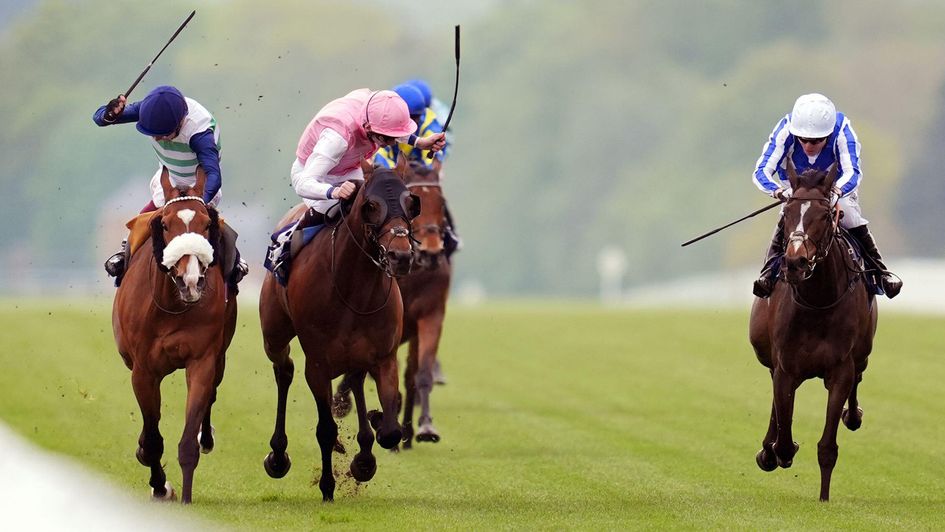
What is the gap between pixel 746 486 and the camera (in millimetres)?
12484

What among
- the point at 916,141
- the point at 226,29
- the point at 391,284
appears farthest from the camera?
the point at 226,29

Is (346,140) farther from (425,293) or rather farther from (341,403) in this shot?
(425,293)

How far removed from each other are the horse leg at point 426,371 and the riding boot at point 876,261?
4.13 metres

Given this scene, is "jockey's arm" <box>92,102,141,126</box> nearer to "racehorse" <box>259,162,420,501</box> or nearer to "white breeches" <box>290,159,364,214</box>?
"white breeches" <box>290,159,364,214</box>

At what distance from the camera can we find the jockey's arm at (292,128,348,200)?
37.9ft

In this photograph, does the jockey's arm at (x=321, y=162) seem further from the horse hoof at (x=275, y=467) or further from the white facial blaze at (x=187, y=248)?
the horse hoof at (x=275, y=467)

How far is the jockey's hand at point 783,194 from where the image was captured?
1123 cm

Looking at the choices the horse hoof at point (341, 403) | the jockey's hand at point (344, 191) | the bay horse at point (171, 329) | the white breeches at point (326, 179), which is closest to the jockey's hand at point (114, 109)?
the bay horse at point (171, 329)

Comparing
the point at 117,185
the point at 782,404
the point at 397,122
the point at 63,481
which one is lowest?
the point at 63,481

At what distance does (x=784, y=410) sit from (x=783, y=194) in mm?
1372

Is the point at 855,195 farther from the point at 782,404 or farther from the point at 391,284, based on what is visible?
the point at 391,284

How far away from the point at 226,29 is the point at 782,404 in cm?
9596

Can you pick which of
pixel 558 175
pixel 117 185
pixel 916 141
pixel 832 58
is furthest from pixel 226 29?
pixel 916 141

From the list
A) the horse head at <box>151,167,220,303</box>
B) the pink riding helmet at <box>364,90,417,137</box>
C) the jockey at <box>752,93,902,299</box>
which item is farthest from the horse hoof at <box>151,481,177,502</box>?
the jockey at <box>752,93,902,299</box>
